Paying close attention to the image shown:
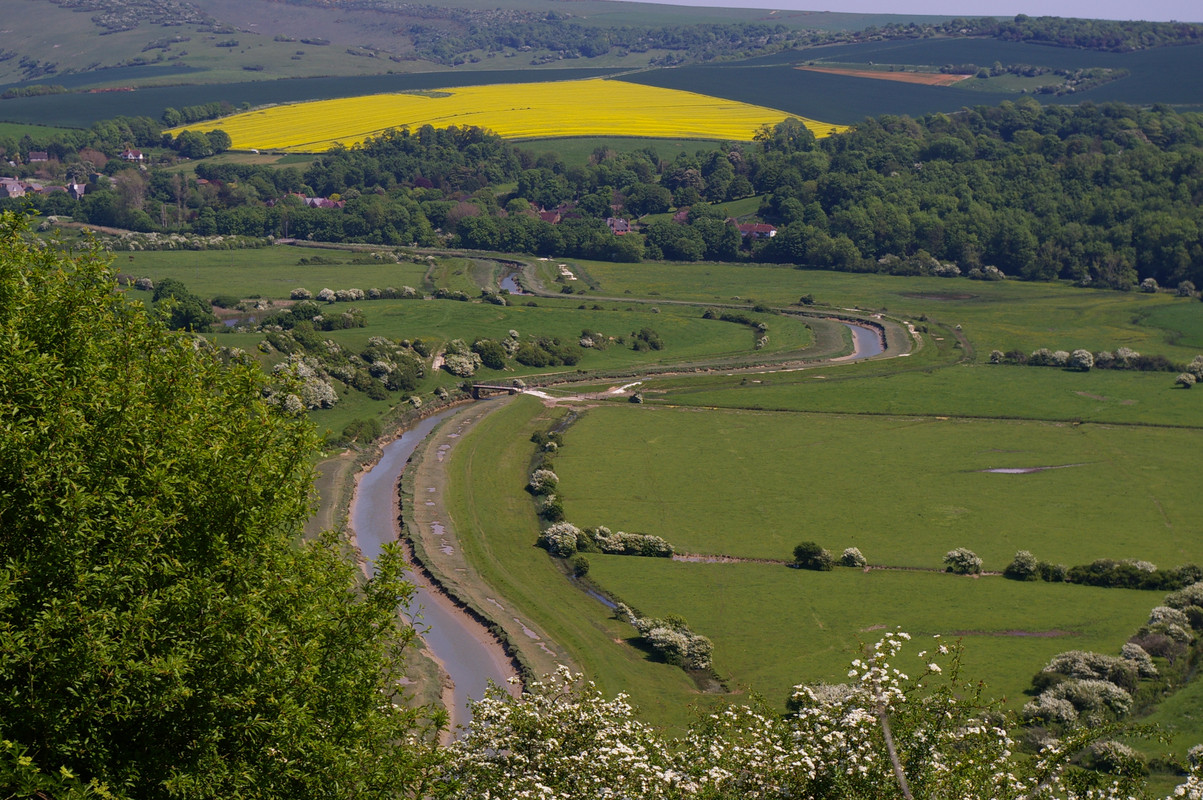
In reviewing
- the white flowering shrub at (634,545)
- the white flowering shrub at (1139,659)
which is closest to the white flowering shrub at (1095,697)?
the white flowering shrub at (1139,659)

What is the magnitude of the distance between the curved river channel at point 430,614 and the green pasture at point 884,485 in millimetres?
12734

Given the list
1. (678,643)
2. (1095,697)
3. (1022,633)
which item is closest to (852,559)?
(1022,633)

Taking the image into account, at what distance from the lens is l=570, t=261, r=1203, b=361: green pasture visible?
14288cm

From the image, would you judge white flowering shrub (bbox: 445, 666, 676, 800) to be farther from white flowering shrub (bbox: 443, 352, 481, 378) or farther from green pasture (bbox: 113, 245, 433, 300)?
green pasture (bbox: 113, 245, 433, 300)

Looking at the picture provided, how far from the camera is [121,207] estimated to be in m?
196

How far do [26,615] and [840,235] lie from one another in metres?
185

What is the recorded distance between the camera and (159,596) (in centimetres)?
2177

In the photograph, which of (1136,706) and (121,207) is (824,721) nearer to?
(1136,706)

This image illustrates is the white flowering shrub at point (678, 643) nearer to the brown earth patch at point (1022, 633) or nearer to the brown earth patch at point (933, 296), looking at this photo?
the brown earth patch at point (1022, 633)

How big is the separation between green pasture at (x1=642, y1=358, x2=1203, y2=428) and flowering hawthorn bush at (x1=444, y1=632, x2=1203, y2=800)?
8029cm

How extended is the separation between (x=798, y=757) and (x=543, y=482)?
59.0 metres

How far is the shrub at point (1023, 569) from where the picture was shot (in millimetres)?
68312

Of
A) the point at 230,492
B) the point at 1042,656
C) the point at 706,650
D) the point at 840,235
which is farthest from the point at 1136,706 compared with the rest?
the point at 840,235

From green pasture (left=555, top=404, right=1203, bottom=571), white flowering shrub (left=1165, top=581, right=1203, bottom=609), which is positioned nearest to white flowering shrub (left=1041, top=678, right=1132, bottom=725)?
white flowering shrub (left=1165, top=581, right=1203, bottom=609)
